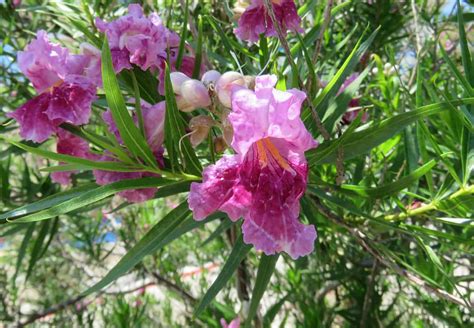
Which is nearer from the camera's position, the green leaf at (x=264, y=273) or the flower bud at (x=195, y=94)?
the flower bud at (x=195, y=94)

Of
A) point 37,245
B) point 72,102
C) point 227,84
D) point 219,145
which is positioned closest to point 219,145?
point 219,145

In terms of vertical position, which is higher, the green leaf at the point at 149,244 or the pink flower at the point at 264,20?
the pink flower at the point at 264,20

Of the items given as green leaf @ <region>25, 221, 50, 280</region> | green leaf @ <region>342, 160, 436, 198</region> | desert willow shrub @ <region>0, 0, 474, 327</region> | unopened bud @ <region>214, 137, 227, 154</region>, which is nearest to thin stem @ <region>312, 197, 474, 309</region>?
desert willow shrub @ <region>0, 0, 474, 327</region>

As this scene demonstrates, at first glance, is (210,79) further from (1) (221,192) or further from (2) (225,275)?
(2) (225,275)

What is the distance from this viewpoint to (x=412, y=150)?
34.8 inches

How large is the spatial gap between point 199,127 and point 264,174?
0.12 metres

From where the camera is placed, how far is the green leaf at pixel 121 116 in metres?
0.56

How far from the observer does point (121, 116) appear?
1.92 feet

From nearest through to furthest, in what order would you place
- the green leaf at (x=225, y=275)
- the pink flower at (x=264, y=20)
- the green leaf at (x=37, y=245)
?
the green leaf at (x=225, y=275)
the pink flower at (x=264, y=20)
the green leaf at (x=37, y=245)

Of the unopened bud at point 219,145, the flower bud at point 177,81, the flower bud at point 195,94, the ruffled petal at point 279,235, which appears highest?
the flower bud at point 177,81

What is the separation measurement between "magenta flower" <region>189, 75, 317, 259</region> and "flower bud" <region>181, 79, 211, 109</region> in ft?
0.25

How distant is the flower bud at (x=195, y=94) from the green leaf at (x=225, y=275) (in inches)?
9.8

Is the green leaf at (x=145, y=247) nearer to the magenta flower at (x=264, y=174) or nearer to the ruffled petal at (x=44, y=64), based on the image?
the magenta flower at (x=264, y=174)

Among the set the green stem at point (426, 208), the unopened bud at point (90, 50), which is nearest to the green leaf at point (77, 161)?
the unopened bud at point (90, 50)
